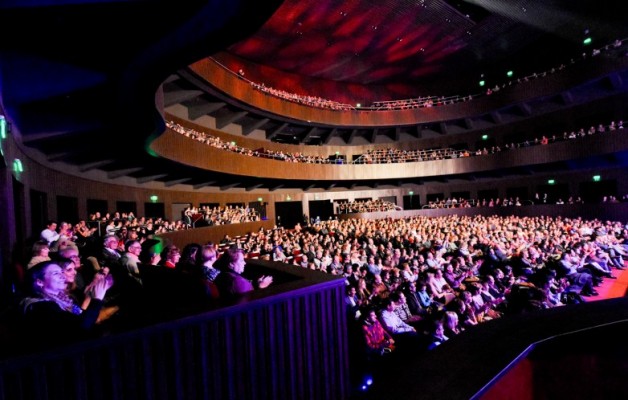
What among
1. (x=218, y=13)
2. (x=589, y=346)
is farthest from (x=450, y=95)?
(x=589, y=346)

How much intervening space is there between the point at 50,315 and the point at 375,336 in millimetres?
3912

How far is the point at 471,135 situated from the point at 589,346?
26.1 metres

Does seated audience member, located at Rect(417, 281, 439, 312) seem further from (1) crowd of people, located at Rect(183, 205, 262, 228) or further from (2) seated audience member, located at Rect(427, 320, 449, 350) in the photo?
(1) crowd of people, located at Rect(183, 205, 262, 228)

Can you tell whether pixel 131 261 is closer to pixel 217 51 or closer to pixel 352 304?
pixel 217 51

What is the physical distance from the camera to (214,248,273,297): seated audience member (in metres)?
2.75

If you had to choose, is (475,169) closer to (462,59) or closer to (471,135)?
(471,135)

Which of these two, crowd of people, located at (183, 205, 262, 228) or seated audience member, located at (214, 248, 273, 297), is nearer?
seated audience member, located at (214, 248, 273, 297)

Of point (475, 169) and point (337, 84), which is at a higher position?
point (337, 84)

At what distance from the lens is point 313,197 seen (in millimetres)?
25094

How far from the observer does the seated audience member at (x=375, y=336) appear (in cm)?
478

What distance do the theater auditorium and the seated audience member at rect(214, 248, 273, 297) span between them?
0.05 ft

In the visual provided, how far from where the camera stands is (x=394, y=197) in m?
27.4

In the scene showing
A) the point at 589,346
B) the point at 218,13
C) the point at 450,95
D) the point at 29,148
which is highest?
the point at 450,95

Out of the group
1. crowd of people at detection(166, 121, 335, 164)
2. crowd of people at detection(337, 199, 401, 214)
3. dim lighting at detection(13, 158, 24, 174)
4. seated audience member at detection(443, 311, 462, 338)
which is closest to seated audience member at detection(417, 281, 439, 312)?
seated audience member at detection(443, 311, 462, 338)
